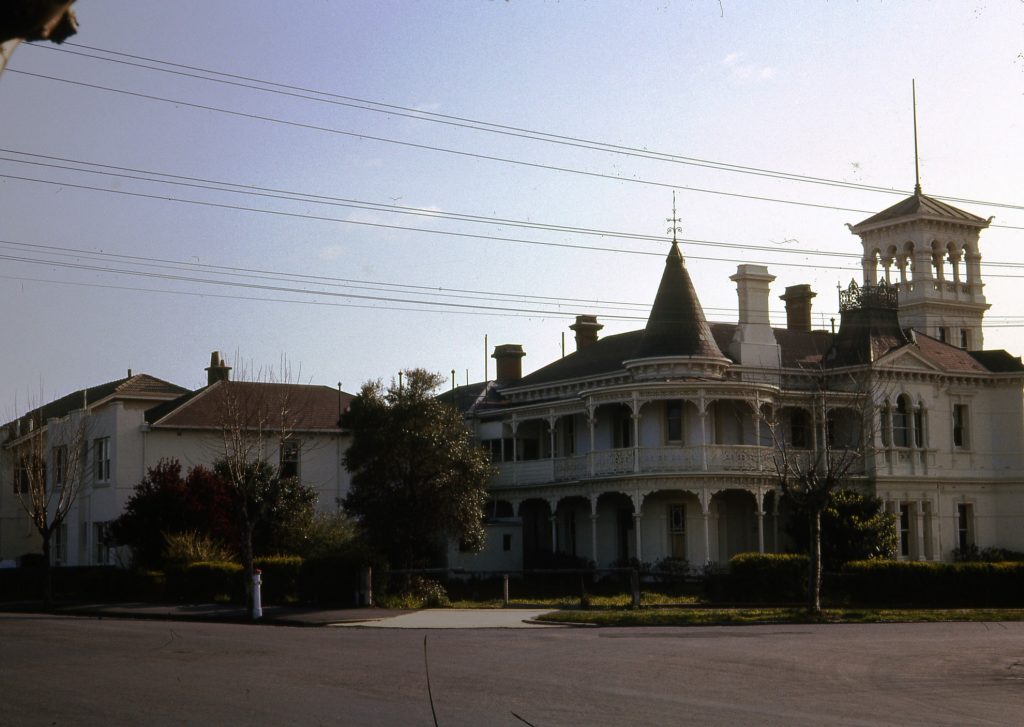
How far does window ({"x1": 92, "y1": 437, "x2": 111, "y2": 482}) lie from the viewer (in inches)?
1913

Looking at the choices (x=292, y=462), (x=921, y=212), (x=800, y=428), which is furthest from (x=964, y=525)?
(x=292, y=462)

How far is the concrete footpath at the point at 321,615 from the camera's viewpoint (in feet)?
88.6

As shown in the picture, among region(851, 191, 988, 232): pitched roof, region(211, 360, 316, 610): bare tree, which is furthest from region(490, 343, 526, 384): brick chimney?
region(851, 191, 988, 232): pitched roof

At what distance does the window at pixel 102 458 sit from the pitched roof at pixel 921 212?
129 feet

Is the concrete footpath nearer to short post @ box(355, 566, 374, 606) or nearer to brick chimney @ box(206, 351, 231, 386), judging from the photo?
short post @ box(355, 566, 374, 606)

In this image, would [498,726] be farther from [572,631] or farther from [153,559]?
[153,559]

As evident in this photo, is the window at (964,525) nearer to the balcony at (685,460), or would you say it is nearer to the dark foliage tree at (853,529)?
the balcony at (685,460)

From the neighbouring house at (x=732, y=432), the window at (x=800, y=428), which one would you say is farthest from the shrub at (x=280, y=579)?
the window at (x=800, y=428)

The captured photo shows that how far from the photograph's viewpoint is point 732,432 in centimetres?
4494

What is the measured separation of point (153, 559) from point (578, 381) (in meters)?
16.9

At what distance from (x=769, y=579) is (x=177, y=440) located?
2415 centimetres

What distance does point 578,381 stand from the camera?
47969mm

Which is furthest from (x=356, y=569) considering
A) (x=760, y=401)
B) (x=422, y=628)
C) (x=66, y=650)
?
(x=760, y=401)

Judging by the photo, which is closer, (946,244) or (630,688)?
(630,688)
